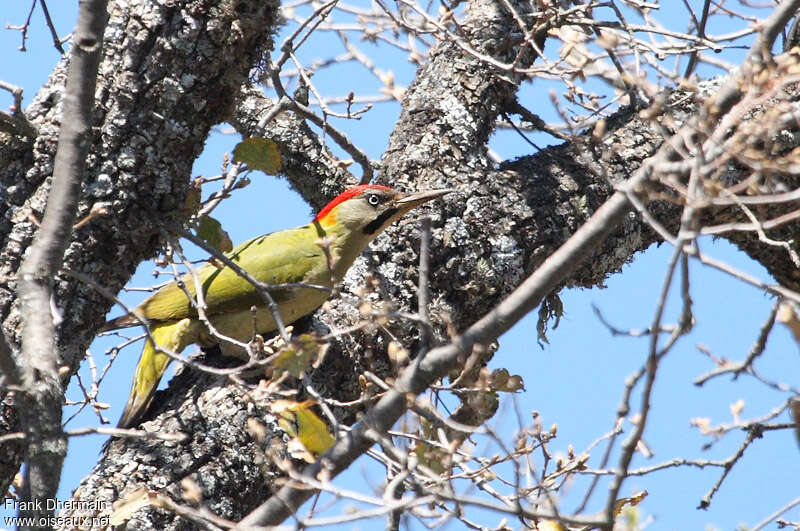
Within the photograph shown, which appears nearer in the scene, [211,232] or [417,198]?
[211,232]

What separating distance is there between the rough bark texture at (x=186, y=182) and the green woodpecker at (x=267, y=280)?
0.54 feet

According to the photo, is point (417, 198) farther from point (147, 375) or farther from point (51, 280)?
point (51, 280)

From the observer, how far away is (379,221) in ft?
16.1

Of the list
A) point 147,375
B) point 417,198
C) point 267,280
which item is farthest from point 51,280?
point 267,280

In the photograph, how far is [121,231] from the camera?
3428mm

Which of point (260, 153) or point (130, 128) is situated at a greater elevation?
point (260, 153)

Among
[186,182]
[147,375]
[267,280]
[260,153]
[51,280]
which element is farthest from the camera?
[267,280]

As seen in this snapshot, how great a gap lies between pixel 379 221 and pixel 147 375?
1.45 m

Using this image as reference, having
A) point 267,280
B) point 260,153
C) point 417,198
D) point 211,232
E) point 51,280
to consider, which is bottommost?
point 51,280

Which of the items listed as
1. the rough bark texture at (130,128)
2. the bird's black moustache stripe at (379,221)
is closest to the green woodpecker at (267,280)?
the bird's black moustache stripe at (379,221)

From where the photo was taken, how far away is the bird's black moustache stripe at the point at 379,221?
468cm

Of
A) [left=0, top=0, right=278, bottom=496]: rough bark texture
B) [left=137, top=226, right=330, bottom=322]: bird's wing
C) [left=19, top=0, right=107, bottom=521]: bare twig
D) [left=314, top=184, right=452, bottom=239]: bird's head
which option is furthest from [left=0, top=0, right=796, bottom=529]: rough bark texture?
[left=19, top=0, right=107, bottom=521]: bare twig

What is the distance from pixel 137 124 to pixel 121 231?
408mm

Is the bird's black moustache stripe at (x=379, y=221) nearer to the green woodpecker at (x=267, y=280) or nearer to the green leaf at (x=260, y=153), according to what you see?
the green woodpecker at (x=267, y=280)
